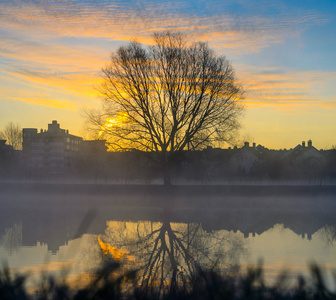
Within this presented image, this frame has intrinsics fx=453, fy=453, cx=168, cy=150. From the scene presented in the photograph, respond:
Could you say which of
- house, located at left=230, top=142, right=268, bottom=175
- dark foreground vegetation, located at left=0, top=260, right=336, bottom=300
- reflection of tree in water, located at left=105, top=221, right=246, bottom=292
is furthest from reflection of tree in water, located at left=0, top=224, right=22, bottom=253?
house, located at left=230, top=142, right=268, bottom=175

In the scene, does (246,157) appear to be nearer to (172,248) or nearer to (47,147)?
(47,147)

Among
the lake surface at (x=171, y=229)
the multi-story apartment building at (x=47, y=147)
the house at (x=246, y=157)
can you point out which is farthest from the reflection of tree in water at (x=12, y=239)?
the multi-story apartment building at (x=47, y=147)

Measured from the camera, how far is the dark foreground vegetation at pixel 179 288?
8094mm

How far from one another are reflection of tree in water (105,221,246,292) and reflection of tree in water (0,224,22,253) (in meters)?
3.13

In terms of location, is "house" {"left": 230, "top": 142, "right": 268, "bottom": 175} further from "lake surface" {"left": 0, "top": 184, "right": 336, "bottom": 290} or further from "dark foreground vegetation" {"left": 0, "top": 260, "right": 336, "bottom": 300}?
"dark foreground vegetation" {"left": 0, "top": 260, "right": 336, "bottom": 300}

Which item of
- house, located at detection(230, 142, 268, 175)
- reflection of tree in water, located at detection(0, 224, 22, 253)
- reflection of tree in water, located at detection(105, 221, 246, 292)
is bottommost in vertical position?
reflection of tree in water, located at detection(105, 221, 246, 292)

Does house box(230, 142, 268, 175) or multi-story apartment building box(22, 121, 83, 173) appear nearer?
house box(230, 142, 268, 175)

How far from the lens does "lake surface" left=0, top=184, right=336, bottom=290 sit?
11805mm

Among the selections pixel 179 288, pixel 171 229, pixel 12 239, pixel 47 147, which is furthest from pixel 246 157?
pixel 179 288

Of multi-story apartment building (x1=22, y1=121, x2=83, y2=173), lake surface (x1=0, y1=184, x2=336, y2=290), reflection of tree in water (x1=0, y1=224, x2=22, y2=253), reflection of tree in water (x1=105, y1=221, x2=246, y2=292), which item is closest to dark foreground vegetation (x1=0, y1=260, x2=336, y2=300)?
reflection of tree in water (x1=105, y1=221, x2=246, y2=292)

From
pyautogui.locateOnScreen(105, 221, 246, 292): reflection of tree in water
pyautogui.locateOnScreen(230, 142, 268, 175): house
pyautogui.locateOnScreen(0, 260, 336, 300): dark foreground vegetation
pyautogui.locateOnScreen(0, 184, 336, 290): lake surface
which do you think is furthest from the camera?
pyautogui.locateOnScreen(230, 142, 268, 175): house

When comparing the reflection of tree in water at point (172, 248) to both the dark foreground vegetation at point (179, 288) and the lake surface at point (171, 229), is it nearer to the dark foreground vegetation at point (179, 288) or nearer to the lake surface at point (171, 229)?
the lake surface at point (171, 229)

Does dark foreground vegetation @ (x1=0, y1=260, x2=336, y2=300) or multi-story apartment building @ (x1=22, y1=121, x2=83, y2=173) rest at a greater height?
multi-story apartment building @ (x1=22, y1=121, x2=83, y2=173)

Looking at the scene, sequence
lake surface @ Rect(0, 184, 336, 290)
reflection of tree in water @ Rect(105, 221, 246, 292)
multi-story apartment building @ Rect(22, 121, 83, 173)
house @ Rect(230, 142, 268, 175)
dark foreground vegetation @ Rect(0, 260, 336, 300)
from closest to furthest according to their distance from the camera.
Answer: dark foreground vegetation @ Rect(0, 260, 336, 300), reflection of tree in water @ Rect(105, 221, 246, 292), lake surface @ Rect(0, 184, 336, 290), house @ Rect(230, 142, 268, 175), multi-story apartment building @ Rect(22, 121, 83, 173)
